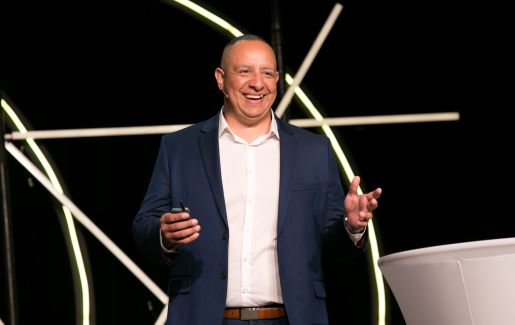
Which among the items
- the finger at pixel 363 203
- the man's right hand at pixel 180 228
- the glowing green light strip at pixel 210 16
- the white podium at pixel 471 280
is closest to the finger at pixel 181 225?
the man's right hand at pixel 180 228

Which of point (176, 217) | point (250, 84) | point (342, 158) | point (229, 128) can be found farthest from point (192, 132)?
point (342, 158)

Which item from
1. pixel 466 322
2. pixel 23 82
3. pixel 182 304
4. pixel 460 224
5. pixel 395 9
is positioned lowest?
pixel 466 322

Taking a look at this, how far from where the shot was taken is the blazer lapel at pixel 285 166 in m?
2.40

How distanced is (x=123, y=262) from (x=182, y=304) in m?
1.32

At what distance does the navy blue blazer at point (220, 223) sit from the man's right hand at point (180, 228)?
169 mm

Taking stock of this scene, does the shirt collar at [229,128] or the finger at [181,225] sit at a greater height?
the shirt collar at [229,128]

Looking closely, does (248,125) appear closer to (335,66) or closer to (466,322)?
(466,322)

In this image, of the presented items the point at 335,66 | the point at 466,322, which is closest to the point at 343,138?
the point at 335,66

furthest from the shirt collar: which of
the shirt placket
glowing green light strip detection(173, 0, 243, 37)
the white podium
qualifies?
glowing green light strip detection(173, 0, 243, 37)

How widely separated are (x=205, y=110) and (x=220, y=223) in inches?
63.4

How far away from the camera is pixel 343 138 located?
3982 mm

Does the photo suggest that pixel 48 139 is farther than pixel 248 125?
Yes

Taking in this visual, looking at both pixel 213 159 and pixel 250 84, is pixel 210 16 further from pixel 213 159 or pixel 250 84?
Result: pixel 213 159

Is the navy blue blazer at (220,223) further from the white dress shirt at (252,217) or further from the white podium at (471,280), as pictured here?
the white podium at (471,280)
